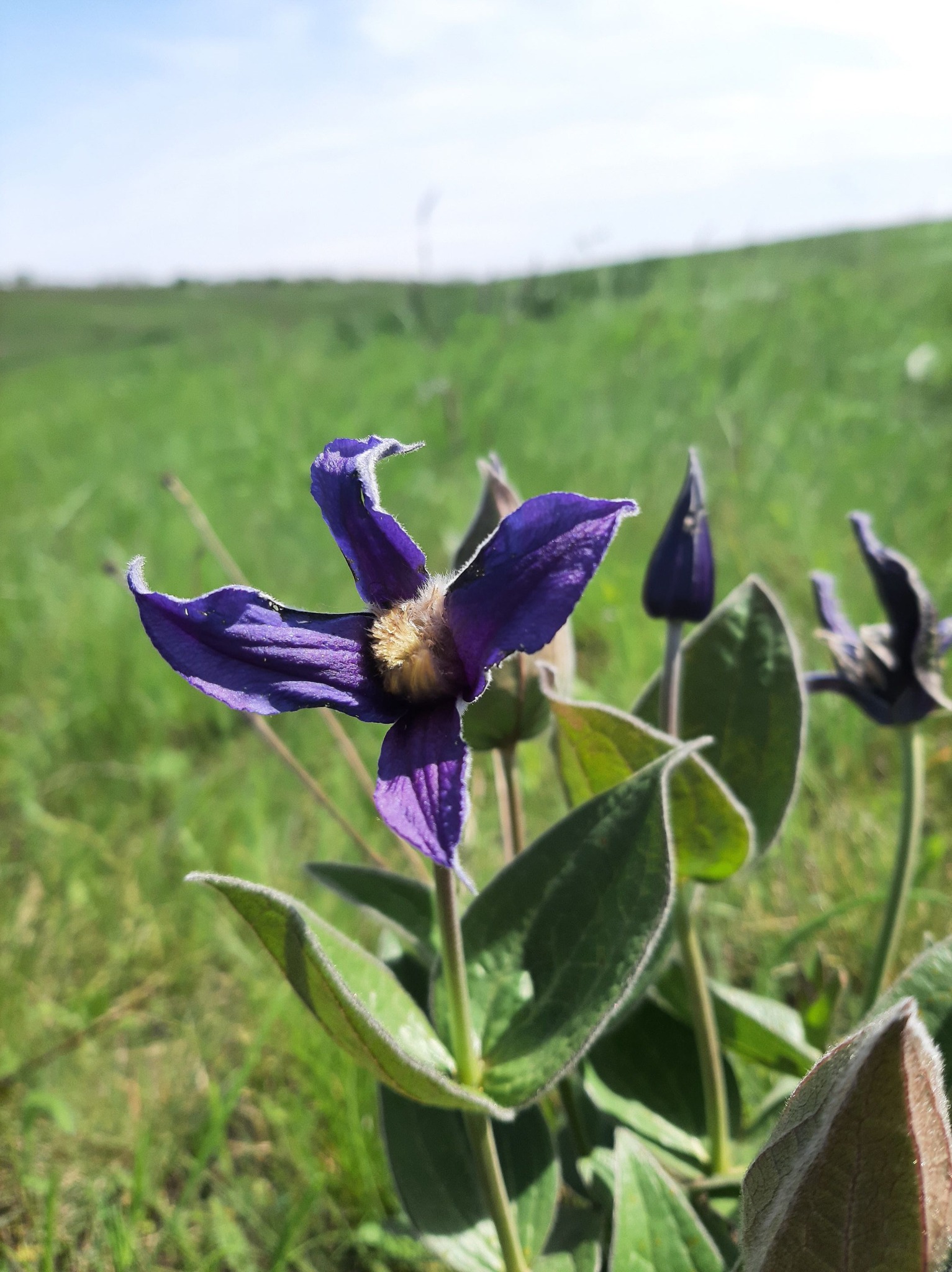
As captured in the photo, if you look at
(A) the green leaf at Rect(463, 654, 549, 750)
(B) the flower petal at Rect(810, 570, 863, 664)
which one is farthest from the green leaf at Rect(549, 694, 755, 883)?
(B) the flower petal at Rect(810, 570, 863, 664)

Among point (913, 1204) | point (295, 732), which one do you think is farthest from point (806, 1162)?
point (295, 732)

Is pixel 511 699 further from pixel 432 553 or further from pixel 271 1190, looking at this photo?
pixel 432 553

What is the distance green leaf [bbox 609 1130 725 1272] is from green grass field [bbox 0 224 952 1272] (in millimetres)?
486

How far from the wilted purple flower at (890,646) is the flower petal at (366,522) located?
67cm

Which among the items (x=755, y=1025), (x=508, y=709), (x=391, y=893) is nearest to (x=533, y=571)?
(x=508, y=709)

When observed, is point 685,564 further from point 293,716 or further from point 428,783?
point 293,716

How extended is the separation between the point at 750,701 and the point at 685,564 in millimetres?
249

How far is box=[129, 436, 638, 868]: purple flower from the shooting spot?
785mm

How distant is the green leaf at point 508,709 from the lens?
3.79 ft

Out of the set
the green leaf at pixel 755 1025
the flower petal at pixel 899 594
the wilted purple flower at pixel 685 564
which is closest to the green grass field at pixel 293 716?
the green leaf at pixel 755 1025

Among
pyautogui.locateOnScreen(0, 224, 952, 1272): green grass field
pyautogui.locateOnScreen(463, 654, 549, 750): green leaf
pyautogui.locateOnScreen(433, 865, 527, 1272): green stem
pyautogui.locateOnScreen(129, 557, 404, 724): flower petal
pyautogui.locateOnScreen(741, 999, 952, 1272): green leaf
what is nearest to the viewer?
pyautogui.locateOnScreen(741, 999, 952, 1272): green leaf

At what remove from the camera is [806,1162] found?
750 mm

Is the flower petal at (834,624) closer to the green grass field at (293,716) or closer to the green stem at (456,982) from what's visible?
the green grass field at (293,716)

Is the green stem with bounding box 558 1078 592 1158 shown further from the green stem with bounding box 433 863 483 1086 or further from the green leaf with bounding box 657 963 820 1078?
the green stem with bounding box 433 863 483 1086
